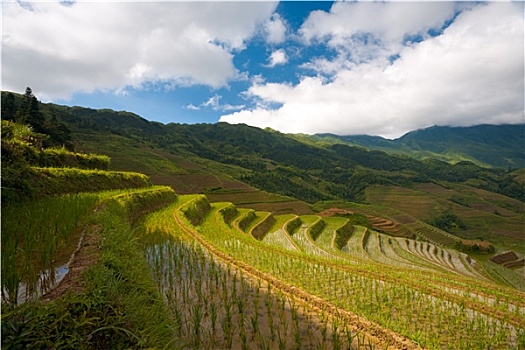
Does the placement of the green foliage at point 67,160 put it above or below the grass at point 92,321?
above

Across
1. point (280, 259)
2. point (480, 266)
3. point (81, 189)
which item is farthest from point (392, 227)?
point (81, 189)

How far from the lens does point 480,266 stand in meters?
28.5

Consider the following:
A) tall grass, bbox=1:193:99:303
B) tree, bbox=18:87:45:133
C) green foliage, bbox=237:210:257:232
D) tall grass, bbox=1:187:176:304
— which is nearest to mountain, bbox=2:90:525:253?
tree, bbox=18:87:45:133

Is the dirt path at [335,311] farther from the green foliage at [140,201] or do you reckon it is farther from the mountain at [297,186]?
the mountain at [297,186]

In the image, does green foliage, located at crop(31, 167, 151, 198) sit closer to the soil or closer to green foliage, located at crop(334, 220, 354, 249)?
the soil

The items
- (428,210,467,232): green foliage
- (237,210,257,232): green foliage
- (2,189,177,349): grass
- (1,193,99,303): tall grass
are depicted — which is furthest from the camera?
(428,210,467,232): green foliage

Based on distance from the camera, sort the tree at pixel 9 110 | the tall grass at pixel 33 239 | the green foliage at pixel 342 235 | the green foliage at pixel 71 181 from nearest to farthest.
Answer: the tall grass at pixel 33 239
the green foliage at pixel 71 181
the green foliage at pixel 342 235
the tree at pixel 9 110

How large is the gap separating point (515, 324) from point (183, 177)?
63050 mm

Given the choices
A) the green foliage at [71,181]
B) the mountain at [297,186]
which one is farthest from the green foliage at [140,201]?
the mountain at [297,186]

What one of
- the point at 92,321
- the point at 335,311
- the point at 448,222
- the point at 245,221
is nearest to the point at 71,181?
the point at 92,321

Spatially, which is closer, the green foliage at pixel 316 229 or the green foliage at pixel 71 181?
the green foliage at pixel 71 181

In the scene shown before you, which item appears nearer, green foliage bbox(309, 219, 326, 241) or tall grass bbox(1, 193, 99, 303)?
tall grass bbox(1, 193, 99, 303)

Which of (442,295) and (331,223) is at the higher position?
(442,295)

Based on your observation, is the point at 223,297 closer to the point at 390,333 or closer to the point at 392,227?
the point at 390,333
